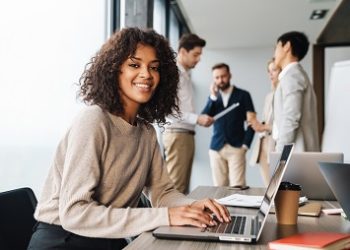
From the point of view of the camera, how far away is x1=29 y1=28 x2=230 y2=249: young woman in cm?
114

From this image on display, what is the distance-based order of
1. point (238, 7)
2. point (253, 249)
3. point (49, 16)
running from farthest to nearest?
point (238, 7), point (49, 16), point (253, 249)

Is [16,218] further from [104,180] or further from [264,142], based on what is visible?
[264,142]

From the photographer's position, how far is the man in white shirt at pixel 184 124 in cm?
335

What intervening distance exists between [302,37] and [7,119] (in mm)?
2003

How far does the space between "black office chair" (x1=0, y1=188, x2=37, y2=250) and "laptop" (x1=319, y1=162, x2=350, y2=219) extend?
856 mm

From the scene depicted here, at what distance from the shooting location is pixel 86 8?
2500mm

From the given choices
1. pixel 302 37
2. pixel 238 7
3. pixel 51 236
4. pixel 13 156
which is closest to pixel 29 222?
pixel 51 236

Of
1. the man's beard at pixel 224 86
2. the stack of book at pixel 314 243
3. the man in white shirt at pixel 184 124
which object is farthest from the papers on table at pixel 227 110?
the stack of book at pixel 314 243

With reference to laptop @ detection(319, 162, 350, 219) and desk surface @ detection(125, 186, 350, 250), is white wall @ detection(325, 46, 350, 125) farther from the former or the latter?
laptop @ detection(319, 162, 350, 219)

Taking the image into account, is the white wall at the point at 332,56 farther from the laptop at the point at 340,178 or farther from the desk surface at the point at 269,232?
the laptop at the point at 340,178

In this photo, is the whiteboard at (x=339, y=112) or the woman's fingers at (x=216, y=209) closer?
the woman's fingers at (x=216, y=209)

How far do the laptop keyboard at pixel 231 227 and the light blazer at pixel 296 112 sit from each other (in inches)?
63.4

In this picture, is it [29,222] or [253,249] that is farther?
[29,222]

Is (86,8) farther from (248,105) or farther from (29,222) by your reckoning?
(248,105)
